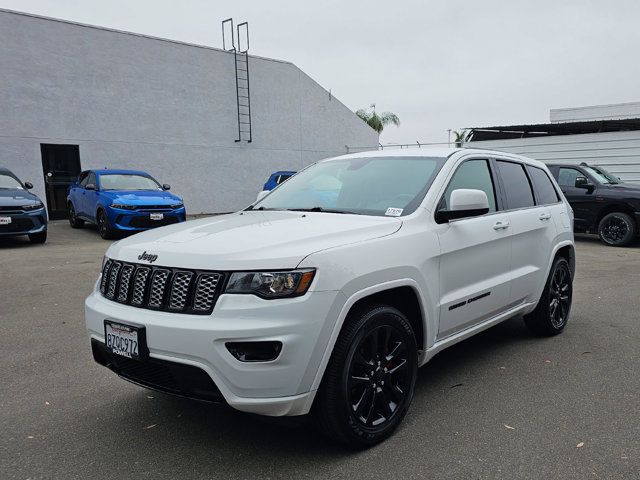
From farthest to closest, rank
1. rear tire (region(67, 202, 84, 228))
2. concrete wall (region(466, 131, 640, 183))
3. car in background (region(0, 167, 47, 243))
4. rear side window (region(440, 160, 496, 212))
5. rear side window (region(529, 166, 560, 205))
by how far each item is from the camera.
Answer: concrete wall (region(466, 131, 640, 183)) → rear tire (region(67, 202, 84, 228)) → car in background (region(0, 167, 47, 243)) → rear side window (region(529, 166, 560, 205)) → rear side window (region(440, 160, 496, 212))

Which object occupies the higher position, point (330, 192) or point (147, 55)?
point (147, 55)

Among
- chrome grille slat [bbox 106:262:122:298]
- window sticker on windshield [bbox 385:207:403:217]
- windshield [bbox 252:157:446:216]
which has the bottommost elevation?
chrome grille slat [bbox 106:262:122:298]

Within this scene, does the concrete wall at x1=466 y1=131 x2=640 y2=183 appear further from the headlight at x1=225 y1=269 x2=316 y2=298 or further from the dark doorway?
the headlight at x1=225 y1=269 x2=316 y2=298

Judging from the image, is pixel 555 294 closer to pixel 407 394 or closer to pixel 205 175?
pixel 407 394

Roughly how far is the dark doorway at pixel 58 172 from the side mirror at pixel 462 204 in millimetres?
15704

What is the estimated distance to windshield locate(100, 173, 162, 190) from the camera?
486 inches

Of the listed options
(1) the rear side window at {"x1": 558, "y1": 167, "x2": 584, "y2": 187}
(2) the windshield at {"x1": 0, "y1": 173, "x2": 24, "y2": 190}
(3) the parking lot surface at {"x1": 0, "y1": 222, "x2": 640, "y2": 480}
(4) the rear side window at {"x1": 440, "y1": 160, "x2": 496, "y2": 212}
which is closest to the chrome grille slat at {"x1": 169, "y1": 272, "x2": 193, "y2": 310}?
(3) the parking lot surface at {"x1": 0, "y1": 222, "x2": 640, "y2": 480}

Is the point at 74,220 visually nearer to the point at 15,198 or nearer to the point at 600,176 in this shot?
the point at 15,198

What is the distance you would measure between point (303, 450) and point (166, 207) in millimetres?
9627

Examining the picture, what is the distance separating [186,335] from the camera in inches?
98.2

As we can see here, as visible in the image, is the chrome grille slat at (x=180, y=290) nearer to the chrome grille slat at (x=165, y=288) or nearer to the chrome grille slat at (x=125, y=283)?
the chrome grille slat at (x=165, y=288)

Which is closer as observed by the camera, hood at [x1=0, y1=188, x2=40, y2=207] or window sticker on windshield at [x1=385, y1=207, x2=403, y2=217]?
window sticker on windshield at [x1=385, y1=207, x2=403, y2=217]

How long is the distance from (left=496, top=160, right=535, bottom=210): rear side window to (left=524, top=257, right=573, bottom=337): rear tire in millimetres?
761

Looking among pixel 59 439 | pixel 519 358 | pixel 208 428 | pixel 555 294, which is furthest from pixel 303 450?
pixel 555 294
